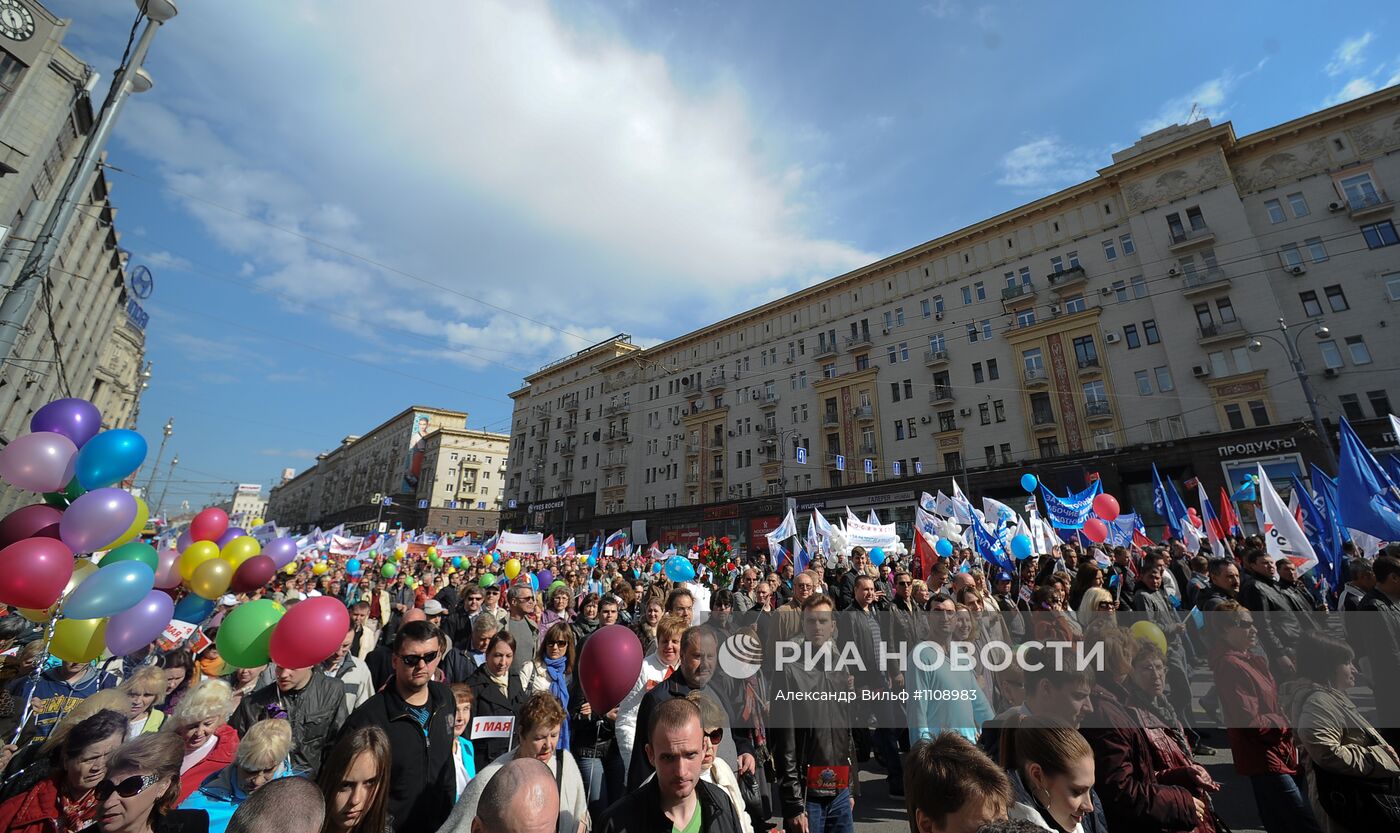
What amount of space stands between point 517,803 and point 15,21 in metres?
34.8

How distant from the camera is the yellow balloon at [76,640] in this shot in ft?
16.7

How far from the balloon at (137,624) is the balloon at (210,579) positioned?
1499mm

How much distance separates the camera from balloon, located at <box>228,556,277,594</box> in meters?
7.73

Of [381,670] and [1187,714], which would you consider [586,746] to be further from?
[1187,714]

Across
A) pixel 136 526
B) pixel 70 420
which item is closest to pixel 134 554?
pixel 136 526

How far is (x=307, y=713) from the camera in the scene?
4316mm

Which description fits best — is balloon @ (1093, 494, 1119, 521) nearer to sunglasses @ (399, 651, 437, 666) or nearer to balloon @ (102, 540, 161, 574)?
sunglasses @ (399, 651, 437, 666)

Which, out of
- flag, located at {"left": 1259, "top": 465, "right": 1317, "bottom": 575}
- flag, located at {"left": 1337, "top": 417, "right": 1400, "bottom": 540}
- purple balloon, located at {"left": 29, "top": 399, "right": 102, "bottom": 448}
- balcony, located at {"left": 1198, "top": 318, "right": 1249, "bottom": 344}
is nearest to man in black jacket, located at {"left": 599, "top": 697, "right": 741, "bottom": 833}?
purple balloon, located at {"left": 29, "top": 399, "right": 102, "bottom": 448}

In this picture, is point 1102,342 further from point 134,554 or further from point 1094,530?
point 134,554

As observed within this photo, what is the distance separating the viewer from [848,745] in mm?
4117

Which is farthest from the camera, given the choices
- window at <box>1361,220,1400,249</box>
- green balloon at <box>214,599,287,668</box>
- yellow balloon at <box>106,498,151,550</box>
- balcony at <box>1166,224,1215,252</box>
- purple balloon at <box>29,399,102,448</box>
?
balcony at <box>1166,224,1215,252</box>

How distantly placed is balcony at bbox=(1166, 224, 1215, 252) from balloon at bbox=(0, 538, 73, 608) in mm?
39671

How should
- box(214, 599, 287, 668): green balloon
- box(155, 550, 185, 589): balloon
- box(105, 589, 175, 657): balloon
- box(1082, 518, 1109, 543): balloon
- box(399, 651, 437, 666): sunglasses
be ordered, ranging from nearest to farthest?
box(399, 651, 437, 666): sunglasses → box(214, 599, 287, 668): green balloon → box(105, 589, 175, 657): balloon → box(155, 550, 185, 589): balloon → box(1082, 518, 1109, 543): balloon

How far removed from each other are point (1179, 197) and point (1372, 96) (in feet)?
26.0
